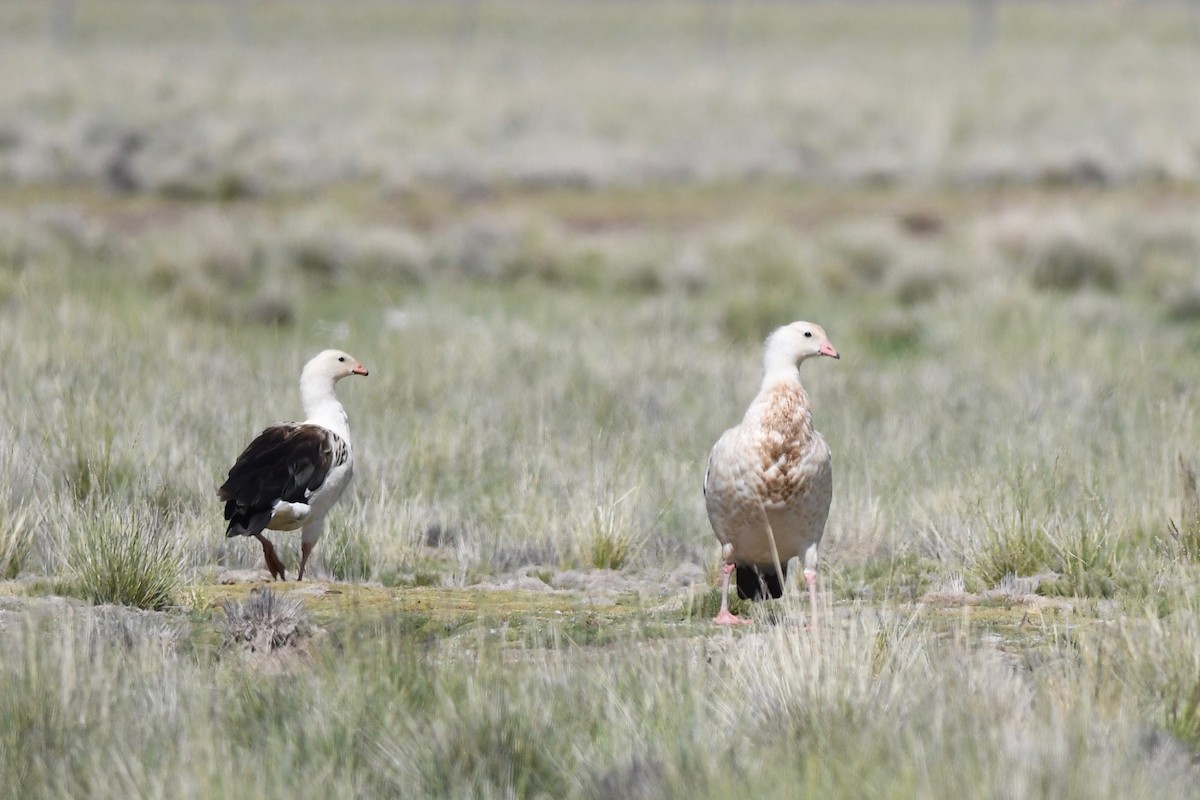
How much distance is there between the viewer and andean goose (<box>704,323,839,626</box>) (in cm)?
661

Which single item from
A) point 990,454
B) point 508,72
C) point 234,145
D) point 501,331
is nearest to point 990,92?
point 508,72

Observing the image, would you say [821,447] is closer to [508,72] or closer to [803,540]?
[803,540]

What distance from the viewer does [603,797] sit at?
15.0 feet

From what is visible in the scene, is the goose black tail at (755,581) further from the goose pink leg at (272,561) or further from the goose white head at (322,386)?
the goose pink leg at (272,561)

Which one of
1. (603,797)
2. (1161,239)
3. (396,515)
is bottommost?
(603,797)

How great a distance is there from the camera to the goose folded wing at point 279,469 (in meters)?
6.74

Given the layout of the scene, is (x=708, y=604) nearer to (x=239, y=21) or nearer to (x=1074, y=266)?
(x=1074, y=266)

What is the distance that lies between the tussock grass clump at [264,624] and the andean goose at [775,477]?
1.68 meters

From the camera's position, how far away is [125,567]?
6793 mm

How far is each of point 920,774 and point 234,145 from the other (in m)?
28.2

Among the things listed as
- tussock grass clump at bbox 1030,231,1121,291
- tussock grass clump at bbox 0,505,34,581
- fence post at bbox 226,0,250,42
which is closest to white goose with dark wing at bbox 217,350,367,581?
tussock grass clump at bbox 0,505,34,581

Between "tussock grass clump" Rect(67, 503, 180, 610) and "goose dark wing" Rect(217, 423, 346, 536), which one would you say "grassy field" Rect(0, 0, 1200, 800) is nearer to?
"tussock grass clump" Rect(67, 503, 180, 610)

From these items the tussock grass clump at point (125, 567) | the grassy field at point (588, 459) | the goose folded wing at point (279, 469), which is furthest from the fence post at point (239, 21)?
the tussock grass clump at point (125, 567)

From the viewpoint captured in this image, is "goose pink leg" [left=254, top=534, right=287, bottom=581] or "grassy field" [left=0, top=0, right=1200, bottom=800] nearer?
"grassy field" [left=0, top=0, right=1200, bottom=800]
